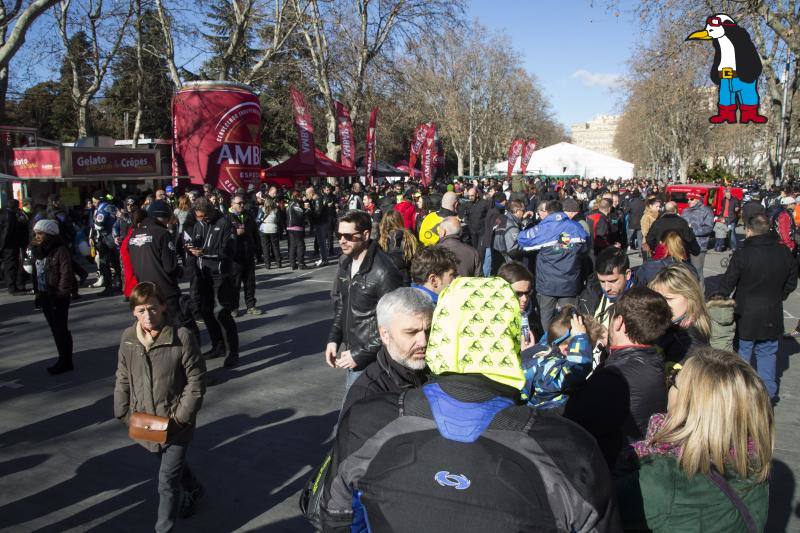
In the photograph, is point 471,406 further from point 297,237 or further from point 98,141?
point 98,141

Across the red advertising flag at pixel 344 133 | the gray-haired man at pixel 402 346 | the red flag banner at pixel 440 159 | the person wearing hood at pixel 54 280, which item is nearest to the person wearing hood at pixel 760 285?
the gray-haired man at pixel 402 346

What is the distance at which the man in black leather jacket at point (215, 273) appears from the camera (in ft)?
22.8

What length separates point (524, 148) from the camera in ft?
119

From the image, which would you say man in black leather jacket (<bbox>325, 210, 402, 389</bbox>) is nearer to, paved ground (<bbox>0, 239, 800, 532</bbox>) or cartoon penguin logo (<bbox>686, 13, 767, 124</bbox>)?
paved ground (<bbox>0, 239, 800, 532</bbox>)

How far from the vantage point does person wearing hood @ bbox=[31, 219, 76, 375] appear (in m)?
6.49

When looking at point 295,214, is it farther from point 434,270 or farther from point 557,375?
point 557,375

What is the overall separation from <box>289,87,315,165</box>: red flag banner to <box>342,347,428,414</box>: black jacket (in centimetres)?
1677

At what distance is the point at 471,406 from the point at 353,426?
347mm

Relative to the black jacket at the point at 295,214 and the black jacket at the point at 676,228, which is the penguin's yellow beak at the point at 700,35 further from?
the black jacket at the point at 295,214

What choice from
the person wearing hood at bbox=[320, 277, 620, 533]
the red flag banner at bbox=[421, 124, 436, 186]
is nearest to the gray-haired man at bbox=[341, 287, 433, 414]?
the person wearing hood at bbox=[320, 277, 620, 533]

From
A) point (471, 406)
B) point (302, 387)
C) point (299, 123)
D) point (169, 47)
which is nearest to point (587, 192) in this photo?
point (299, 123)

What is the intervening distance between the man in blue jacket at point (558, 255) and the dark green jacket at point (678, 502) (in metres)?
4.40

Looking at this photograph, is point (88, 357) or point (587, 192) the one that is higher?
point (587, 192)

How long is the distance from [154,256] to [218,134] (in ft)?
30.7
